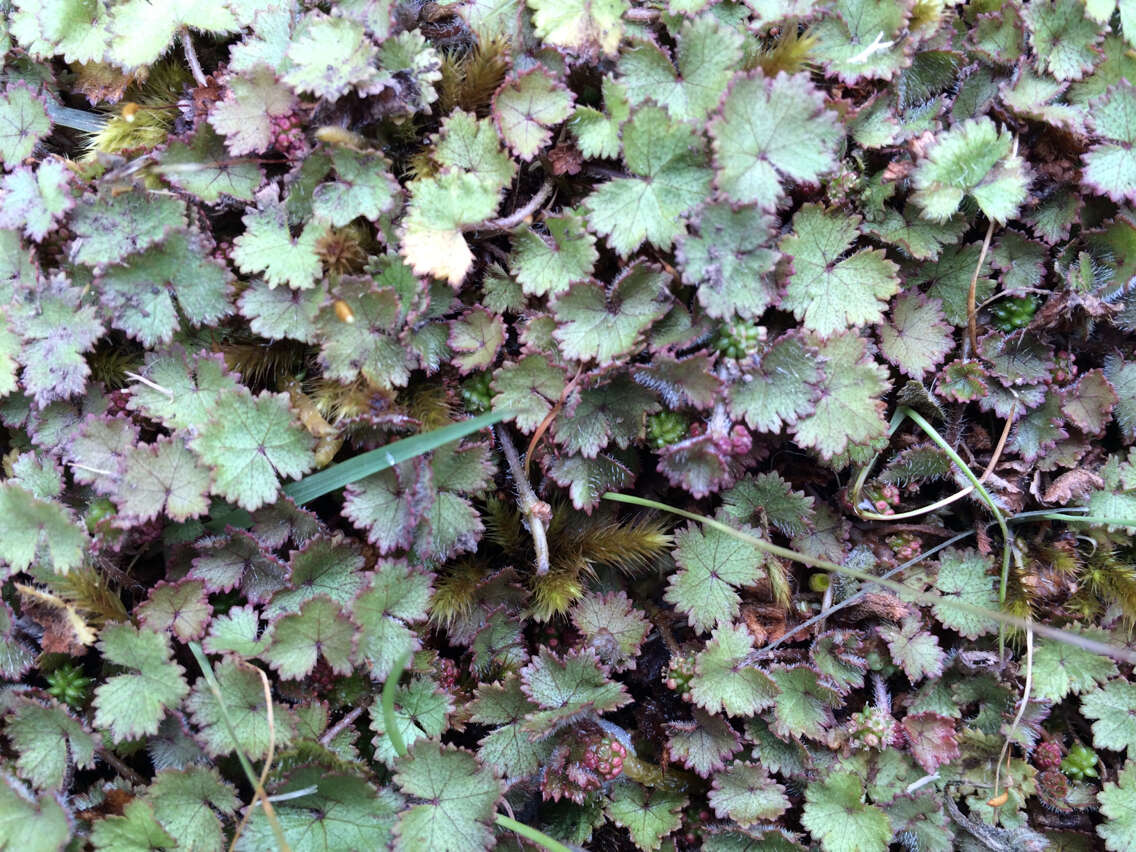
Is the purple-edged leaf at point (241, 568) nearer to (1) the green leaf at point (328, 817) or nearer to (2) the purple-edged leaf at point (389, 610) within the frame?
(2) the purple-edged leaf at point (389, 610)

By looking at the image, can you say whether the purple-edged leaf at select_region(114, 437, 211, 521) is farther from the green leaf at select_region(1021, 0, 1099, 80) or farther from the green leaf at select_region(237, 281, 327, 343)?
the green leaf at select_region(1021, 0, 1099, 80)

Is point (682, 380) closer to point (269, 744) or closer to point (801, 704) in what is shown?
point (801, 704)

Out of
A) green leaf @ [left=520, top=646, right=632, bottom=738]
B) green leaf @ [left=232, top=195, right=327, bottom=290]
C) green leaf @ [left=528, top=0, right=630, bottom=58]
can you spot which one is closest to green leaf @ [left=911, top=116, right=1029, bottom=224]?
green leaf @ [left=528, top=0, right=630, bottom=58]

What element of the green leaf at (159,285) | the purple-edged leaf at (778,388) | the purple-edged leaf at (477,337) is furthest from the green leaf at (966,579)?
the green leaf at (159,285)

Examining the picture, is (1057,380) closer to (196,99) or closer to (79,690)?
(196,99)

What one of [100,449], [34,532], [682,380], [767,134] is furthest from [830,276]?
[34,532]

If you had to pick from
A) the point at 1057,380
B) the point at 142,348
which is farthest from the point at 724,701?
the point at 142,348
